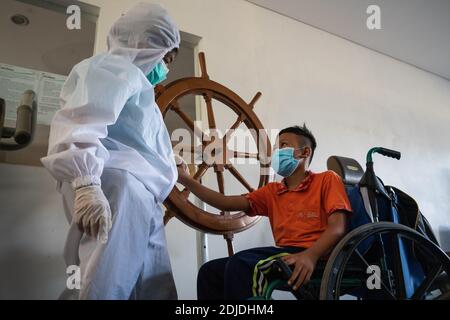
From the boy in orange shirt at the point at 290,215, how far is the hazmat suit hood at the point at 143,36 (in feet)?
1.38

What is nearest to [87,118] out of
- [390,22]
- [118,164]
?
[118,164]

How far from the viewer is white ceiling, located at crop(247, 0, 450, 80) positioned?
239 centimetres

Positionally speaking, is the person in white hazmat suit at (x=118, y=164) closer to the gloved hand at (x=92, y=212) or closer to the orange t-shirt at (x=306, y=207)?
the gloved hand at (x=92, y=212)

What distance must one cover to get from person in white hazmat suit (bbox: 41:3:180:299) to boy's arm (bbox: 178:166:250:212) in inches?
8.1

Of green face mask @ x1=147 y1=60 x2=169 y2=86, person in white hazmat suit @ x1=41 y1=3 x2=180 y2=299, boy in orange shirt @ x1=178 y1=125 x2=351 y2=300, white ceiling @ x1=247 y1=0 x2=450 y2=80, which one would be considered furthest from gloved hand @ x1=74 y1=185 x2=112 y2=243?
white ceiling @ x1=247 y1=0 x2=450 y2=80

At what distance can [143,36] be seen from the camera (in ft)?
3.17

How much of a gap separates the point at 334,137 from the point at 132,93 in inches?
68.0

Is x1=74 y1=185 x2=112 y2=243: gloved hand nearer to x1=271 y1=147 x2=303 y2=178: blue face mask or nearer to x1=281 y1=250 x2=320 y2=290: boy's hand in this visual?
x1=281 y1=250 x2=320 y2=290: boy's hand

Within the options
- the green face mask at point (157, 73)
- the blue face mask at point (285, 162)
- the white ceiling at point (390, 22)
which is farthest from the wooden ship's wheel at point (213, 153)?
the white ceiling at point (390, 22)

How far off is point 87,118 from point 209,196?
59 cm

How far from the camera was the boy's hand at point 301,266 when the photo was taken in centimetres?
81

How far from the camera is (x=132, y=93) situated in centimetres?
83
